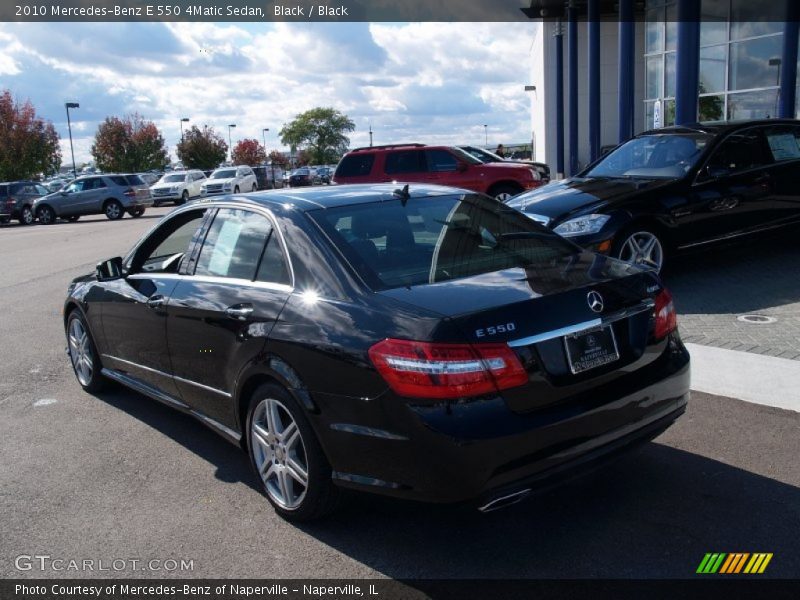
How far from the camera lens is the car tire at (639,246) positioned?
8.11 meters

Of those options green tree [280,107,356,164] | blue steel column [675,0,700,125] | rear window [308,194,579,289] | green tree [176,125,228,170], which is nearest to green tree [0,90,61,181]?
green tree [176,125,228,170]

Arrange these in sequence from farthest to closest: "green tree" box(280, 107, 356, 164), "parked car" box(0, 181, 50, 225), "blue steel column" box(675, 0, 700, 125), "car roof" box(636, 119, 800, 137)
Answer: "green tree" box(280, 107, 356, 164), "parked car" box(0, 181, 50, 225), "blue steel column" box(675, 0, 700, 125), "car roof" box(636, 119, 800, 137)

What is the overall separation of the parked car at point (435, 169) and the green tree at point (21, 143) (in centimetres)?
3898

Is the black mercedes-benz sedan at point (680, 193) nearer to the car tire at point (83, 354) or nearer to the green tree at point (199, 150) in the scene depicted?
the car tire at point (83, 354)

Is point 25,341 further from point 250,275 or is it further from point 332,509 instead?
point 332,509

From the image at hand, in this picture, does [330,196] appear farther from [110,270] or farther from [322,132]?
[322,132]

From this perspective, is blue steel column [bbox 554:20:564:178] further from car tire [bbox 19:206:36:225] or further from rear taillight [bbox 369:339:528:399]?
rear taillight [bbox 369:339:528:399]

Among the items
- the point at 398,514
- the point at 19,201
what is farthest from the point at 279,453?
the point at 19,201

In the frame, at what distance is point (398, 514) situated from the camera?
13.0ft

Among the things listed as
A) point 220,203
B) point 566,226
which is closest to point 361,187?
point 220,203

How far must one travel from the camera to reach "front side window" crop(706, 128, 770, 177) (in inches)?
344

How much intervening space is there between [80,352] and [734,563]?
5.20 m

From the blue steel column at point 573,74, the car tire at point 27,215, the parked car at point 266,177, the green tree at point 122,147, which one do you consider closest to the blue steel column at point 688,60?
the blue steel column at point 573,74

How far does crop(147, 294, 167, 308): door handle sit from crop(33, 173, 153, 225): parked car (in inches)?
1141
